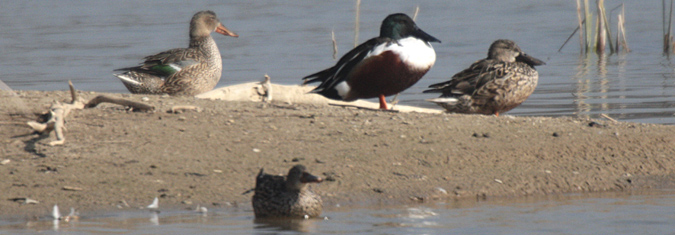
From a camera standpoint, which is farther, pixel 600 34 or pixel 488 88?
pixel 600 34

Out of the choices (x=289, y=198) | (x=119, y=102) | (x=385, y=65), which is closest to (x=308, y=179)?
(x=289, y=198)

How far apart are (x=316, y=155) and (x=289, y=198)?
104cm

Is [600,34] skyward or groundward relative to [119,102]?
skyward

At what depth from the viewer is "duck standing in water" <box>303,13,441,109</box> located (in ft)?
26.5

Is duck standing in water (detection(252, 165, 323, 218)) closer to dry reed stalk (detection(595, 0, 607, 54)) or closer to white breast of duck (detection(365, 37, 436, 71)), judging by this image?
white breast of duck (detection(365, 37, 436, 71))

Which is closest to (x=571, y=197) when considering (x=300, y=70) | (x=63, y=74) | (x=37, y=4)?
(x=300, y=70)

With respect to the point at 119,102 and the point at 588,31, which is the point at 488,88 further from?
the point at 588,31

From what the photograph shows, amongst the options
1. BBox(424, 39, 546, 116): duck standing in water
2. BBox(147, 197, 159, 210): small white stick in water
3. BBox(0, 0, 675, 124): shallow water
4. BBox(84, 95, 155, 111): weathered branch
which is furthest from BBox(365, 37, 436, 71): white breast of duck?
BBox(147, 197, 159, 210): small white stick in water

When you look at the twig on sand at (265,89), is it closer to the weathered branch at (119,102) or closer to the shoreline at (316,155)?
the shoreline at (316,155)

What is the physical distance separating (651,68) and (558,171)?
313 inches

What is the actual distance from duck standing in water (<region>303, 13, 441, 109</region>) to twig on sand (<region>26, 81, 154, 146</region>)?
6.46 feet

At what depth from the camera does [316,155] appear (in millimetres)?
6109

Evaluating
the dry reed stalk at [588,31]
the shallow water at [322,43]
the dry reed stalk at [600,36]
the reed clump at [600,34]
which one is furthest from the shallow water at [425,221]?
the dry reed stalk at [600,36]

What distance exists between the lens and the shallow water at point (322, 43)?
447 inches
